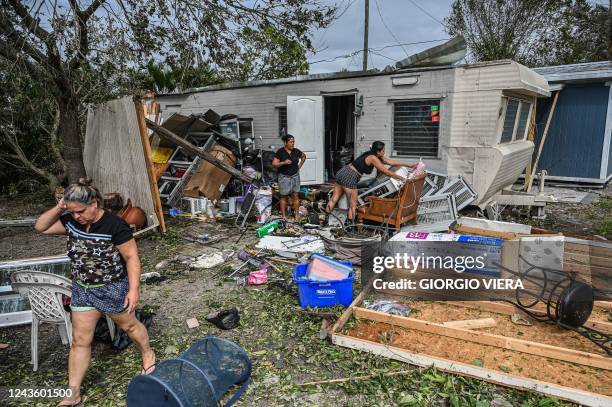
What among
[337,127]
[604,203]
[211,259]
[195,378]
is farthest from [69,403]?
[604,203]

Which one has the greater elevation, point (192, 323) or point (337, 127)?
point (337, 127)

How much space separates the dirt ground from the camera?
3193 millimetres

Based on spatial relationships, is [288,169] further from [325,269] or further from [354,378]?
[354,378]

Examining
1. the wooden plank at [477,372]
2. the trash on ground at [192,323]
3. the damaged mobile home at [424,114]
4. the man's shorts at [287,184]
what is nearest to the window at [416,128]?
the damaged mobile home at [424,114]

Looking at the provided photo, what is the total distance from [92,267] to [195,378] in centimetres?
124

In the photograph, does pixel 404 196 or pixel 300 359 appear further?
pixel 404 196

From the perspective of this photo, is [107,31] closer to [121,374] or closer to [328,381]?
[121,374]

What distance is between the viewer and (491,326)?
13.6 feet

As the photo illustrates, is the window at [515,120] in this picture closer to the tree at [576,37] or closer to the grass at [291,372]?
the grass at [291,372]

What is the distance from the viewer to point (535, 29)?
21406 millimetres

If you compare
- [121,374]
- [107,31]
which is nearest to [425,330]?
[121,374]

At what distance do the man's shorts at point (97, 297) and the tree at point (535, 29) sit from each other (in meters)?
22.6

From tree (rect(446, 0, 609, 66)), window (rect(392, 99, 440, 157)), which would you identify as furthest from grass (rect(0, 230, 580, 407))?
tree (rect(446, 0, 609, 66))

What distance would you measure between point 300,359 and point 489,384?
1633 mm
